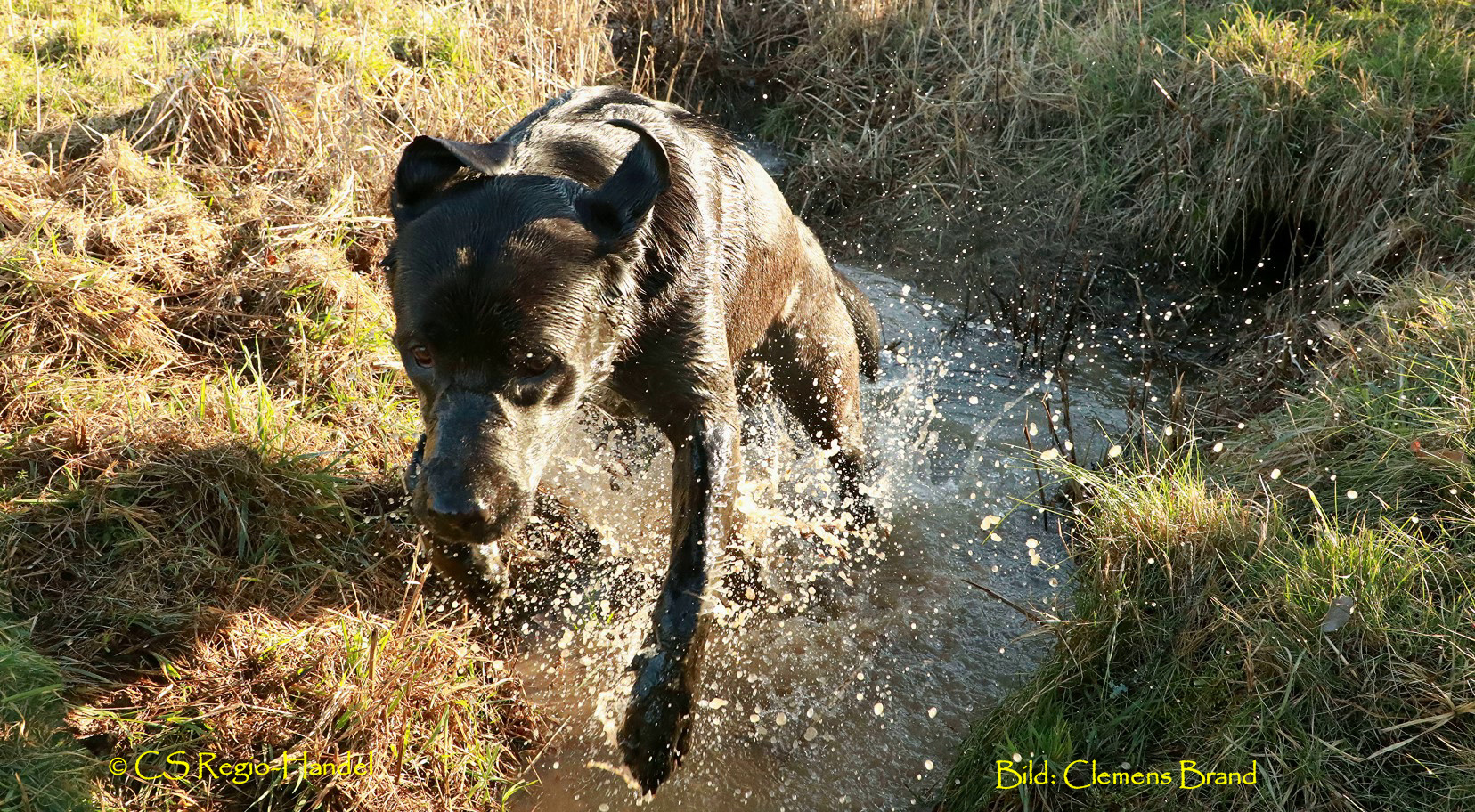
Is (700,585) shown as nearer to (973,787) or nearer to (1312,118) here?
(973,787)

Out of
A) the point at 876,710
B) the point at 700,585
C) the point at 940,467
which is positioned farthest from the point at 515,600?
the point at 940,467

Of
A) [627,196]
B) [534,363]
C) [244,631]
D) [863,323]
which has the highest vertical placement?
[627,196]

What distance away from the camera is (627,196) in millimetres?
3193

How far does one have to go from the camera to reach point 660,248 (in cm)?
340

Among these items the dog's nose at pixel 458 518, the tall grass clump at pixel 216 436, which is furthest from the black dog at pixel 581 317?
the tall grass clump at pixel 216 436

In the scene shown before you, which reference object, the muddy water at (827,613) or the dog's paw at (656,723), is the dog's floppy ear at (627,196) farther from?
the muddy water at (827,613)

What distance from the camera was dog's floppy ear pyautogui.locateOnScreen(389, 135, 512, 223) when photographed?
3.14 metres

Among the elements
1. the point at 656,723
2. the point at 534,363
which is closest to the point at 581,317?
the point at 534,363

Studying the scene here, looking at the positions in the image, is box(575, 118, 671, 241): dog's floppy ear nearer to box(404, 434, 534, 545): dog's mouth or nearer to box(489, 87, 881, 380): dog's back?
box(489, 87, 881, 380): dog's back

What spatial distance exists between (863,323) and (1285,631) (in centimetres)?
260

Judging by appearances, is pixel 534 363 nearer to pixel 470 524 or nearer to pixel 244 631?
pixel 470 524

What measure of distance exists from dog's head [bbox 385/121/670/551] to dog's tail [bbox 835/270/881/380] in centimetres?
198

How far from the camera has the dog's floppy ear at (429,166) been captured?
314cm

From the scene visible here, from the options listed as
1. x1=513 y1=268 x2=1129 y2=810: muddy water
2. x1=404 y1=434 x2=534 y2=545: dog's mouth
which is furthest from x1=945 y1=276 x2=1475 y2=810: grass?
x1=404 y1=434 x2=534 y2=545: dog's mouth
